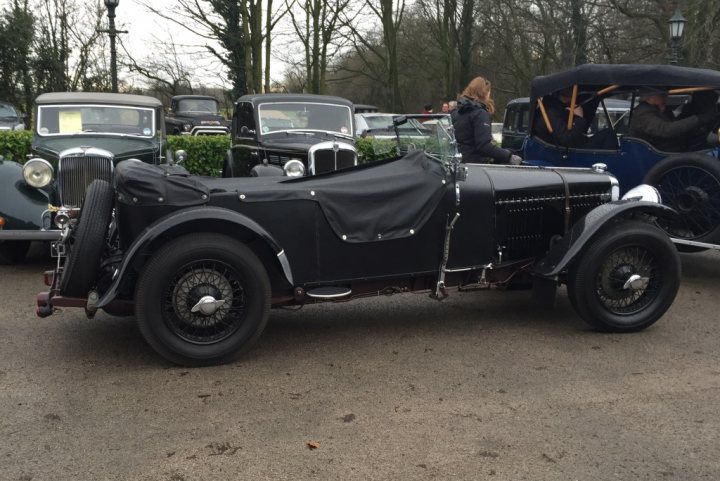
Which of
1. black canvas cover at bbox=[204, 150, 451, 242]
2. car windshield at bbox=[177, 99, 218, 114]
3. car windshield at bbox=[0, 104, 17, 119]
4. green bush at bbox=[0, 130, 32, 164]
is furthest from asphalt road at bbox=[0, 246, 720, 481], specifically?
car windshield at bbox=[0, 104, 17, 119]

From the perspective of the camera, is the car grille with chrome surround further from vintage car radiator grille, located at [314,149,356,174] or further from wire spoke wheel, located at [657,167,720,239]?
wire spoke wheel, located at [657,167,720,239]

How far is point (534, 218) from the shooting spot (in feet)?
17.5

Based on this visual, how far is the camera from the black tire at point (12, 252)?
285 inches

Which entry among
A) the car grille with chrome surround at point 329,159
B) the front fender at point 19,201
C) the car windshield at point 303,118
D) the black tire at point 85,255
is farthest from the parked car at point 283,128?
the black tire at point 85,255

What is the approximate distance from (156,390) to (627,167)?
5.52 meters

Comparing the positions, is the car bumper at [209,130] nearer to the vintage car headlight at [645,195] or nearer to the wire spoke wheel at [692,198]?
the wire spoke wheel at [692,198]

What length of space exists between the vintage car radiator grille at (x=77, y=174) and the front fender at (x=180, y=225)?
326cm

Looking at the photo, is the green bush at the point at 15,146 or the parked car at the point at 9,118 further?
the parked car at the point at 9,118

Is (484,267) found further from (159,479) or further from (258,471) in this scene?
(159,479)

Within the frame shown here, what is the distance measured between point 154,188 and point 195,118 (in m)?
18.0

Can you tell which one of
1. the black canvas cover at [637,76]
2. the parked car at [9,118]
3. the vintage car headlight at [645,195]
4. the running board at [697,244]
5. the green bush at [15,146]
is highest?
the parked car at [9,118]

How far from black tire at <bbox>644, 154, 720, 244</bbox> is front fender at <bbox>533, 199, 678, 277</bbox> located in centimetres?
142

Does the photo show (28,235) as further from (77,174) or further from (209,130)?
(209,130)

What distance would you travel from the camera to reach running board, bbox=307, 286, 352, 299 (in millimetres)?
4633
